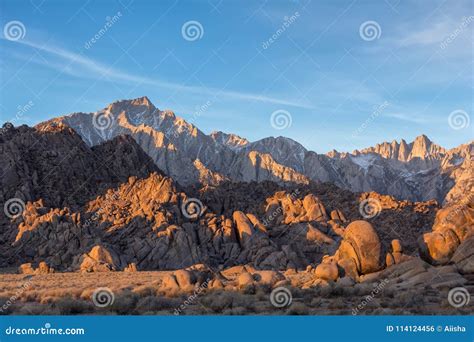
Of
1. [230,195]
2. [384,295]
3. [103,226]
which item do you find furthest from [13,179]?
[384,295]

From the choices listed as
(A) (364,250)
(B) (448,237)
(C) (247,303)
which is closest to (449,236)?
(B) (448,237)

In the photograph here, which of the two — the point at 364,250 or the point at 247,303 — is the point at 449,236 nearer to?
the point at 364,250

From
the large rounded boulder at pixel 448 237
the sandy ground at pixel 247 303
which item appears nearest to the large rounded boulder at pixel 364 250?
the large rounded boulder at pixel 448 237

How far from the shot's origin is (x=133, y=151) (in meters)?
109

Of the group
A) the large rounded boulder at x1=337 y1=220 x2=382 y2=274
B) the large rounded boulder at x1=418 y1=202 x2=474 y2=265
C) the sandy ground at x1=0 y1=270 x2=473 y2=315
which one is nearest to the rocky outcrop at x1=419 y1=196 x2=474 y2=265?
the large rounded boulder at x1=418 y1=202 x2=474 y2=265

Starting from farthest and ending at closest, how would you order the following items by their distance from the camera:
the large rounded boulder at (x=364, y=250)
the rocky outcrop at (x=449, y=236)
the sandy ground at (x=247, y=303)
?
the large rounded boulder at (x=364, y=250) < the rocky outcrop at (x=449, y=236) < the sandy ground at (x=247, y=303)

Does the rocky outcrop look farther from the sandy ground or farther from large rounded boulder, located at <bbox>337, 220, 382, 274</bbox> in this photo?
the sandy ground

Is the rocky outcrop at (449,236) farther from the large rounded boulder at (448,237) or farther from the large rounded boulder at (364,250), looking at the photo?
the large rounded boulder at (364,250)

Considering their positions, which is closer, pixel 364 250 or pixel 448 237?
pixel 448 237

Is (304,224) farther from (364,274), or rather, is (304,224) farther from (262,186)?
(364,274)

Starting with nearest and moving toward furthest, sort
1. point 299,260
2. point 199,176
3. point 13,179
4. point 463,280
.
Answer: point 463,280
point 299,260
point 13,179
point 199,176

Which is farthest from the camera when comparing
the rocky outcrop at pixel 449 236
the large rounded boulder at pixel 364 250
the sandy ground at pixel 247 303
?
the large rounded boulder at pixel 364 250


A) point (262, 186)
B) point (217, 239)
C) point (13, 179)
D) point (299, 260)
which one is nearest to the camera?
point (299, 260)

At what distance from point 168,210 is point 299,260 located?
2272cm
